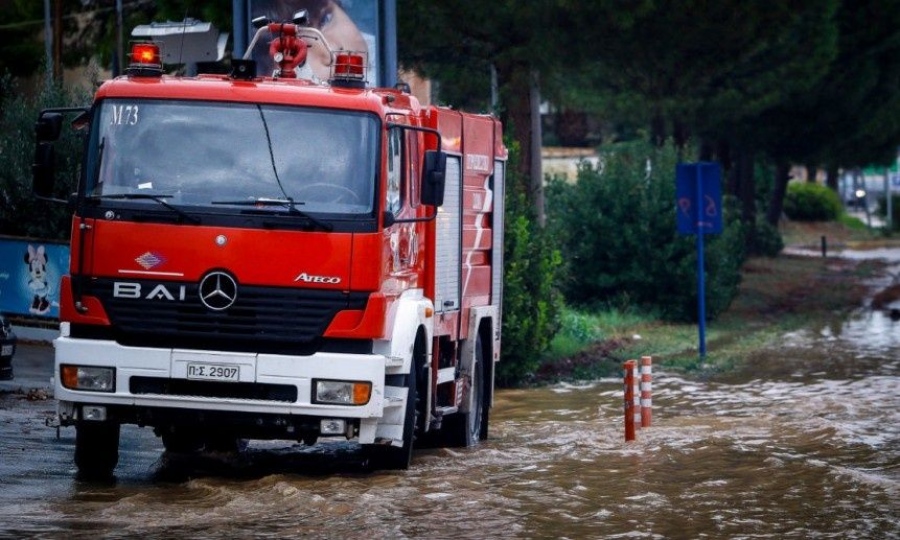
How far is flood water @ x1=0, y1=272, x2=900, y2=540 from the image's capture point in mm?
10094

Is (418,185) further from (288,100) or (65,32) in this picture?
(65,32)

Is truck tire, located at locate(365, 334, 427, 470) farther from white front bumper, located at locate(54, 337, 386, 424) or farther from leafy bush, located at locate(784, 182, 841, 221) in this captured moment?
leafy bush, located at locate(784, 182, 841, 221)

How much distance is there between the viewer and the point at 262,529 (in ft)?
32.1

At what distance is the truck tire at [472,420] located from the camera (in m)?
14.6

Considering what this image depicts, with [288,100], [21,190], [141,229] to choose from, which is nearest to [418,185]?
[288,100]

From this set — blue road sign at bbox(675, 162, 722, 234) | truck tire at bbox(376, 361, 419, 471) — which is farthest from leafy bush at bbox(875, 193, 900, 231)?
truck tire at bbox(376, 361, 419, 471)

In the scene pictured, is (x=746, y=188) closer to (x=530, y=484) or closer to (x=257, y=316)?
(x=530, y=484)

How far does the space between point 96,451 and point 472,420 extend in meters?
3.98

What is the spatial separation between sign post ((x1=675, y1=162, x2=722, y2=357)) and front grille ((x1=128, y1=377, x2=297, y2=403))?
1291cm

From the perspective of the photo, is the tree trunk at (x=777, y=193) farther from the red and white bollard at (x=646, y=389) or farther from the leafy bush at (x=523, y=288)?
the red and white bollard at (x=646, y=389)

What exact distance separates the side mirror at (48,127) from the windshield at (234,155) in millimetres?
254

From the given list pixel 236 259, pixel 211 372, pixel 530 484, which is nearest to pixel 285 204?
pixel 236 259

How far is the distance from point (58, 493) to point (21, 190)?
12.5 m

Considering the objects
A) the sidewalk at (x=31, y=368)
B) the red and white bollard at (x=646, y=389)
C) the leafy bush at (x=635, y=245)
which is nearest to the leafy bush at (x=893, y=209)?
the leafy bush at (x=635, y=245)
